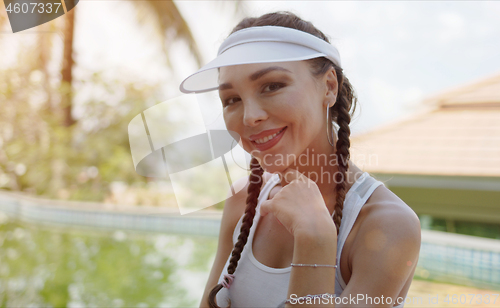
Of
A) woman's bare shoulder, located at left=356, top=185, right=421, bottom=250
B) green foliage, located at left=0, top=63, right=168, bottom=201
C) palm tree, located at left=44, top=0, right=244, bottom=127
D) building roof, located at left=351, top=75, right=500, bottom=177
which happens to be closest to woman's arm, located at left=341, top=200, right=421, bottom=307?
woman's bare shoulder, located at left=356, top=185, right=421, bottom=250

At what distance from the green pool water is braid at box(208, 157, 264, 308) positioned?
202 inches

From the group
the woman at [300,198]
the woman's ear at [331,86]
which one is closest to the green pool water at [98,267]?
the woman at [300,198]

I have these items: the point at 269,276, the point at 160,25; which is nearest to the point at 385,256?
the point at 269,276

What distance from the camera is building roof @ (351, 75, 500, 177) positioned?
559 centimetres

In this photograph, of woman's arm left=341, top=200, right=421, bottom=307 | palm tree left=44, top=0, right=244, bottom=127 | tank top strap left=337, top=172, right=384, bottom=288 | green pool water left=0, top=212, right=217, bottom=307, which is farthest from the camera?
palm tree left=44, top=0, right=244, bottom=127

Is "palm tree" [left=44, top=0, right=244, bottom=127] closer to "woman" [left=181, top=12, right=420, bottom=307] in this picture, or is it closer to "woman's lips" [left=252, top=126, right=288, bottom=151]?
"woman" [left=181, top=12, right=420, bottom=307]

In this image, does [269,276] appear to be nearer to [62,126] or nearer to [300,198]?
[300,198]

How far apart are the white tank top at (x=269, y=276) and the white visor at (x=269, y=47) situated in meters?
0.44

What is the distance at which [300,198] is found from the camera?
1.07m

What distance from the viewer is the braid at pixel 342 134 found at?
114cm

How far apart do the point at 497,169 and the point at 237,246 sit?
17.9ft

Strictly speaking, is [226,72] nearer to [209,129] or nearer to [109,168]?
[209,129]

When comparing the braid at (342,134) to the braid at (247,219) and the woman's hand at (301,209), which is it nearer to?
the woman's hand at (301,209)

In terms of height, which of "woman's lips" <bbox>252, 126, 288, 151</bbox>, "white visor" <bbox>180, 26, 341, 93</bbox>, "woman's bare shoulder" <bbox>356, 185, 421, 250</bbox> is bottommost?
"woman's bare shoulder" <bbox>356, 185, 421, 250</bbox>
